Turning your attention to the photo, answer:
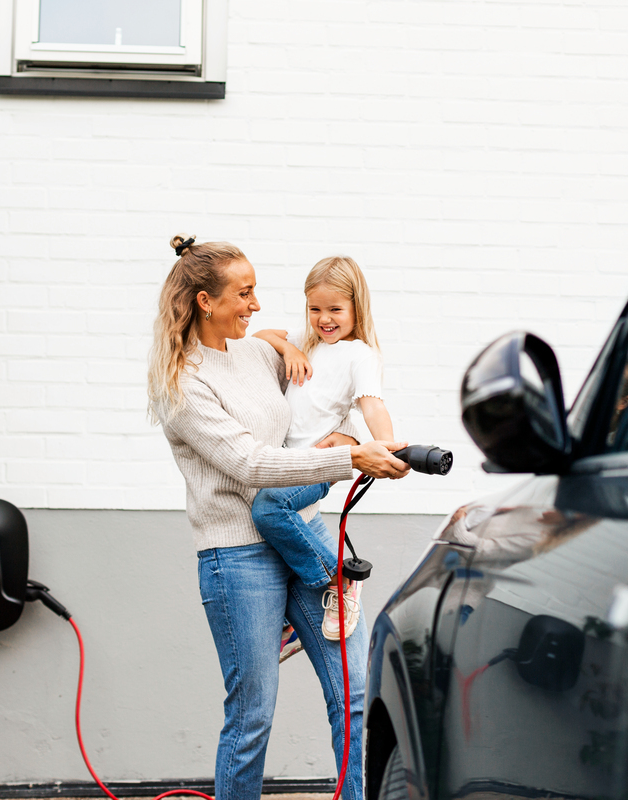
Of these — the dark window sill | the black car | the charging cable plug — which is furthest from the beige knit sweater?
the dark window sill

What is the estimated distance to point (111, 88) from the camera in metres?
2.91

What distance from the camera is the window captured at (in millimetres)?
2893

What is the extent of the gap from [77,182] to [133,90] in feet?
1.45

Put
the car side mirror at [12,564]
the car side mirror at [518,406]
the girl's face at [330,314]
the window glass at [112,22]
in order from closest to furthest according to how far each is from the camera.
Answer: the car side mirror at [518,406], the girl's face at [330,314], the car side mirror at [12,564], the window glass at [112,22]

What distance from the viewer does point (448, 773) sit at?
1038mm

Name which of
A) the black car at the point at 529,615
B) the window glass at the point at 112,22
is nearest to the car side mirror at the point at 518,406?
the black car at the point at 529,615

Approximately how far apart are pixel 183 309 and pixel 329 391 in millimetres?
499

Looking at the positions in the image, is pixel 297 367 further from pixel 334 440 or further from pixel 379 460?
pixel 379 460

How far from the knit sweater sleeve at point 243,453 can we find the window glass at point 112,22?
5.99 ft

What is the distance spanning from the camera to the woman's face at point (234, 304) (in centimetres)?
203

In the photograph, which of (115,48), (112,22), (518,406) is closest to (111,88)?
(115,48)

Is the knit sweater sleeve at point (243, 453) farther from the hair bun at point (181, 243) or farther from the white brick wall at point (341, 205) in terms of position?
the white brick wall at point (341, 205)

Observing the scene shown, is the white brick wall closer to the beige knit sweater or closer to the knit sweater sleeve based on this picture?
the beige knit sweater

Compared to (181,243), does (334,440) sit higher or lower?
lower
